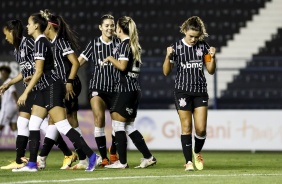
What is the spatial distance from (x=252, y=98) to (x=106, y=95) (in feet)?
28.6

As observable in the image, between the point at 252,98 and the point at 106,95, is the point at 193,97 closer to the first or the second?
the point at 106,95

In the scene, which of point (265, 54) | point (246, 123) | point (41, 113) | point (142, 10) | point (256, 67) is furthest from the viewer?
point (142, 10)

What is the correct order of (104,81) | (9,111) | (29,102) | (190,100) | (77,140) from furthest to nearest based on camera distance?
1. (9,111)
2. (104,81)
3. (29,102)
4. (190,100)
5. (77,140)

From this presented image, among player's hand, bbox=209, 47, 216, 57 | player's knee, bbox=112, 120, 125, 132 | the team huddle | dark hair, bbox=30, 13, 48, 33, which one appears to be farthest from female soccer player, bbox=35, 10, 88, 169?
player's hand, bbox=209, 47, 216, 57

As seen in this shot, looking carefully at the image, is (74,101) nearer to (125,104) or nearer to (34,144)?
(125,104)

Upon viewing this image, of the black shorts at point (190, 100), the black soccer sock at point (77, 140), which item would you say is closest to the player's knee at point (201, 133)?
the black shorts at point (190, 100)

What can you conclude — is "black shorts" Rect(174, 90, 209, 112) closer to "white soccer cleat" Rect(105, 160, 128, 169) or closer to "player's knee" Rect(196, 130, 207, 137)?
"player's knee" Rect(196, 130, 207, 137)

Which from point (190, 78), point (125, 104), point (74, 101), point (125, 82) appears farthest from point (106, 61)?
point (190, 78)

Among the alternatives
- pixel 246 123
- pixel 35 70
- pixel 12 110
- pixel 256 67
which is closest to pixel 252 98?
pixel 256 67

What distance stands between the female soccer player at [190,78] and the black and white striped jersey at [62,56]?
1.25 metres

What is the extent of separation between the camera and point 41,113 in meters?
10.6

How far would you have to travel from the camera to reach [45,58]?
10.3 m

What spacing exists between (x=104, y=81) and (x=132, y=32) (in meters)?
0.92

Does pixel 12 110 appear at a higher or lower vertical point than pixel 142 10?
lower
